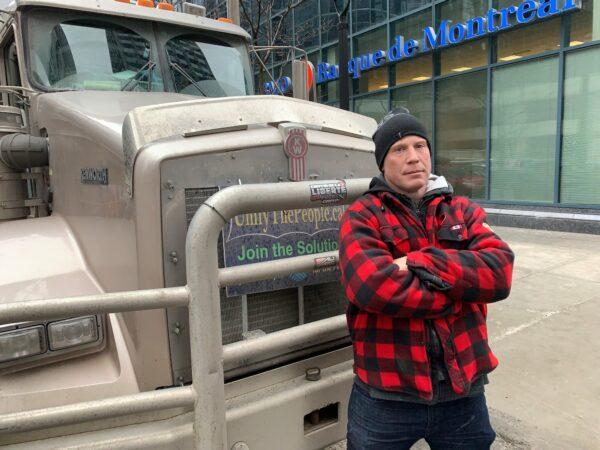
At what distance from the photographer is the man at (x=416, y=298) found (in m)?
1.70

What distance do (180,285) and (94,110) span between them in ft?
3.77

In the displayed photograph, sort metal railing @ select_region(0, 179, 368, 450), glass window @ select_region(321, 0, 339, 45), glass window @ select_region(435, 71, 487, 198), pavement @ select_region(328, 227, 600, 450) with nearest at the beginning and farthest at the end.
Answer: metal railing @ select_region(0, 179, 368, 450), pavement @ select_region(328, 227, 600, 450), glass window @ select_region(435, 71, 487, 198), glass window @ select_region(321, 0, 339, 45)

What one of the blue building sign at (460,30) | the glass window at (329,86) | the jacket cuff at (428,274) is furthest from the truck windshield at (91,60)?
the glass window at (329,86)

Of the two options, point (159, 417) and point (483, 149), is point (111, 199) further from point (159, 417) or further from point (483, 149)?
point (483, 149)

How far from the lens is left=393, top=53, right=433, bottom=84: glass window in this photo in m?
12.3

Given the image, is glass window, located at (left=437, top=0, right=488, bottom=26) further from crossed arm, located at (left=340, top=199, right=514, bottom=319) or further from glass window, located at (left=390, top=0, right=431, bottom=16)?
crossed arm, located at (left=340, top=199, right=514, bottom=319)

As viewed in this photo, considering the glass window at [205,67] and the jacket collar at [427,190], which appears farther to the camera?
the glass window at [205,67]

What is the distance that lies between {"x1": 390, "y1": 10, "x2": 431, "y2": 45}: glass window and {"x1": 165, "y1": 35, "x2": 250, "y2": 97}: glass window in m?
9.06

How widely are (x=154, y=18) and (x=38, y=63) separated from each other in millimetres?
835

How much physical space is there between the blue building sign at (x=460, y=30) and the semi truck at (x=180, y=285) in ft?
28.0

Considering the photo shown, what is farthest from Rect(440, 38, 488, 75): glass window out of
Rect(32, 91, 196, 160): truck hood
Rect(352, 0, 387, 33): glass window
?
Rect(32, 91, 196, 160): truck hood

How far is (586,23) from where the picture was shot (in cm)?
920

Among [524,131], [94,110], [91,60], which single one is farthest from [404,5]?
[94,110]

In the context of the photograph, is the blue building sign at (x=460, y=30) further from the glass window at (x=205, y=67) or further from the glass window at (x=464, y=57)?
the glass window at (x=205, y=67)
